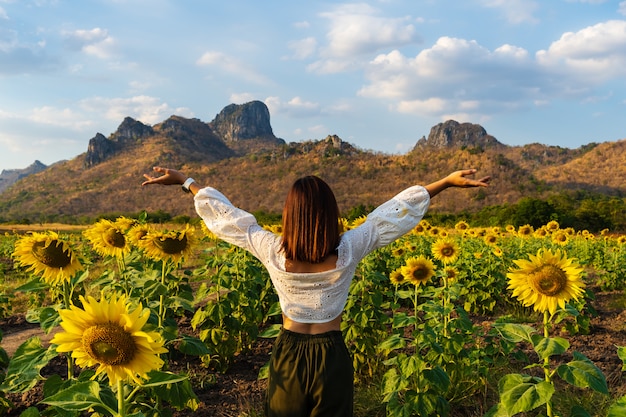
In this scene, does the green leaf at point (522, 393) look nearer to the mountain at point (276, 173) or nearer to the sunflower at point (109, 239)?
the sunflower at point (109, 239)

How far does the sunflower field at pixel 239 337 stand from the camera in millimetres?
1791

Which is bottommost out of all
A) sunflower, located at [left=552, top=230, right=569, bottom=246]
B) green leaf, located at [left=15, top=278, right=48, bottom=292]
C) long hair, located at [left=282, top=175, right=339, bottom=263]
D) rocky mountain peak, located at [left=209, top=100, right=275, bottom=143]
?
sunflower, located at [left=552, top=230, right=569, bottom=246]


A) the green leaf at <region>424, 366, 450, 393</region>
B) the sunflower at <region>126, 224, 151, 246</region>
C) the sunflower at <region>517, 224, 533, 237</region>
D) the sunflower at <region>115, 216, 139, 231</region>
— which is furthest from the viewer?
the sunflower at <region>517, 224, 533, 237</region>

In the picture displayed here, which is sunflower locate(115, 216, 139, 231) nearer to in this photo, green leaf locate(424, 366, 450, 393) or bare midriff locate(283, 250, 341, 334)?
bare midriff locate(283, 250, 341, 334)

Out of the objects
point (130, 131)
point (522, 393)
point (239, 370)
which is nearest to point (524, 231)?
point (239, 370)

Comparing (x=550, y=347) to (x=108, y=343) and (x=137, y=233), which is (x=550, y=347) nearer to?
(x=108, y=343)

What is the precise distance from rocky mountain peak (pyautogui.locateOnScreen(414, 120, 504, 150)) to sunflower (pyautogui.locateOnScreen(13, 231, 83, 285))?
4598 inches

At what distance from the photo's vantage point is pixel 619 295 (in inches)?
338

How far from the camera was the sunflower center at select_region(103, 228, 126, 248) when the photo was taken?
386 centimetres

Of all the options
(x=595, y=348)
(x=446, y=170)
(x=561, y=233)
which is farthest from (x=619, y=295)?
(x=446, y=170)

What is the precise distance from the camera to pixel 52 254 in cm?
291

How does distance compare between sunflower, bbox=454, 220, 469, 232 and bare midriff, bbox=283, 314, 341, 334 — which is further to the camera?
sunflower, bbox=454, 220, 469, 232

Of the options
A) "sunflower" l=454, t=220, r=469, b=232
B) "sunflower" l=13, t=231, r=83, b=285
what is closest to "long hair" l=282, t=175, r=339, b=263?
"sunflower" l=13, t=231, r=83, b=285

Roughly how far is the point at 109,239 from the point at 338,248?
7.56 ft
